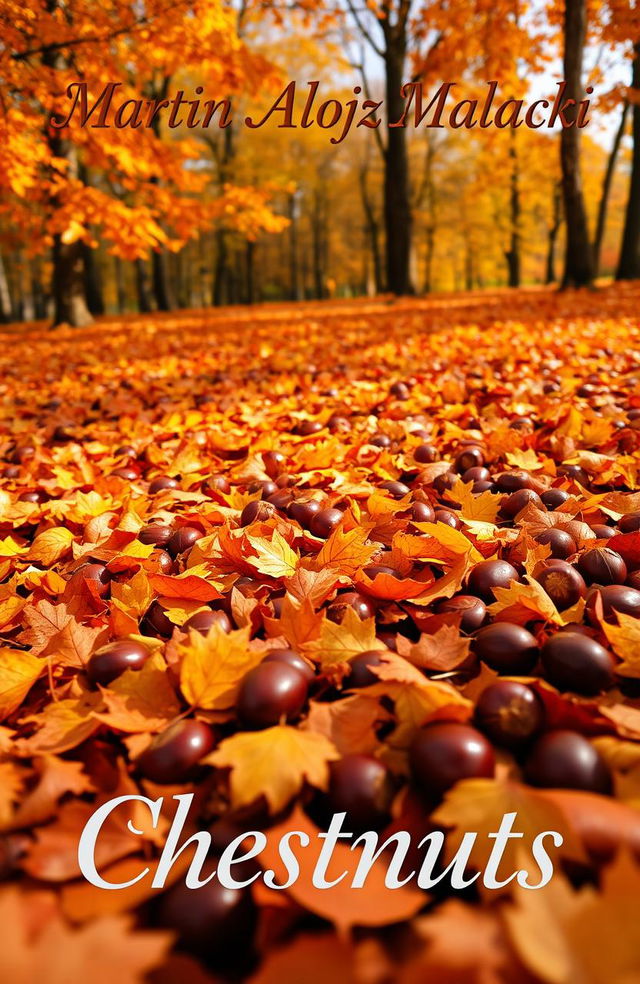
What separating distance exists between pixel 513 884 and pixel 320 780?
0.99ft

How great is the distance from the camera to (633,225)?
45.9 ft

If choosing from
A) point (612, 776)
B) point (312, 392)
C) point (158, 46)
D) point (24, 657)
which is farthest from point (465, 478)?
point (158, 46)

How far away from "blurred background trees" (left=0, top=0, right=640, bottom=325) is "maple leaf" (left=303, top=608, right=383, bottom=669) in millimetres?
5810

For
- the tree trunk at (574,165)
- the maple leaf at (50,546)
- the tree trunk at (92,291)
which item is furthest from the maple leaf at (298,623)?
the tree trunk at (92,291)

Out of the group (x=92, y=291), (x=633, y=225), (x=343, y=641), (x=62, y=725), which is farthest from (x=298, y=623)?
(x=92, y=291)

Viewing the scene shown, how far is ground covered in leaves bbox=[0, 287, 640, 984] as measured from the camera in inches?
28.6

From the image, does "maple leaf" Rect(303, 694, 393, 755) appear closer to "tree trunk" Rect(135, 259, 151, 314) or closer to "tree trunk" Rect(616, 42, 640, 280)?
"tree trunk" Rect(616, 42, 640, 280)

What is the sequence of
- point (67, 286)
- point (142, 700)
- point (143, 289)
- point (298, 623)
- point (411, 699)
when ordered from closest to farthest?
point (411, 699) < point (142, 700) < point (298, 623) < point (67, 286) < point (143, 289)

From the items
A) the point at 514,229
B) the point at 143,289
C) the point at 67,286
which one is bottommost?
the point at 67,286

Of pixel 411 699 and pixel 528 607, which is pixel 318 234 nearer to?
pixel 528 607

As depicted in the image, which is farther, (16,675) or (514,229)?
(514,229)

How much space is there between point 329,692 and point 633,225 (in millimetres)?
16253

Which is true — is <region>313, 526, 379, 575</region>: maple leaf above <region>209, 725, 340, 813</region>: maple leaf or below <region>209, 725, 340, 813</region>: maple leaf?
above

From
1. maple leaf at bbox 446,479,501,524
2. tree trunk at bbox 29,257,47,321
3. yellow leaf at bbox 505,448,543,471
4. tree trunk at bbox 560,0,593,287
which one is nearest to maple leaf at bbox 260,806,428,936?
maple leaf at bbox 446,479,501,524
